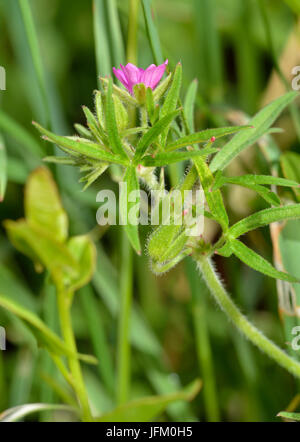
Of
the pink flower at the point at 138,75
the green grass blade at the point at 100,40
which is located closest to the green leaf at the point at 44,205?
the pink flower at the point at 138,75

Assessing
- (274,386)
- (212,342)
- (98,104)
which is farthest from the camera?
(212,342)

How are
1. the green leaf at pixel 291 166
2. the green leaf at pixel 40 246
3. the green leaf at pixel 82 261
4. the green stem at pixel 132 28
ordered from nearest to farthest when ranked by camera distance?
the green leaf at pixel 40 246 < the green leaf at pixel 82 261 < the green leaf at pixel 291 166 < the green stem at pixel 132 28

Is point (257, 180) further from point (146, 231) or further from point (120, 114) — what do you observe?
point (146, 231)

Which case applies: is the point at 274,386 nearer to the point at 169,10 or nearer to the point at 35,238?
the point at 35,238

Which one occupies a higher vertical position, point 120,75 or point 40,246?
point 120,75

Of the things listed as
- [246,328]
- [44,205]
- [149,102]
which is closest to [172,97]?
[149,102]

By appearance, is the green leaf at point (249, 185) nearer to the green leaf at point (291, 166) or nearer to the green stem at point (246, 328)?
the green stem at point (246, 328)
